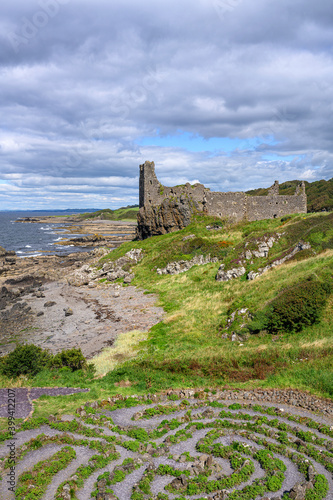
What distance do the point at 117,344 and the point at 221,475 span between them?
56.7 ft

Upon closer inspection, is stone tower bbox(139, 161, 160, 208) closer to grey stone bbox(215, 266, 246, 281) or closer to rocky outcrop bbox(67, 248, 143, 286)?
rocky outcrop bbox(67, 248, 143, 286)

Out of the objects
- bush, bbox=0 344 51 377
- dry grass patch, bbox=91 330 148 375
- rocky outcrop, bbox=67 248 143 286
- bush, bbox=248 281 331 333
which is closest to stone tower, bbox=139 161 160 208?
rocky outcrop, bbox=67 248 143 286

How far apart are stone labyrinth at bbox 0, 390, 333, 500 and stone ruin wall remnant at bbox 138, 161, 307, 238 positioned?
50.2 meters

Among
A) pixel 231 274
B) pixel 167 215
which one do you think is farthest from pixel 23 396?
pixel 167 215

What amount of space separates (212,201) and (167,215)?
31.4 feet

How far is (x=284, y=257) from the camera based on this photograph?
35.8 m

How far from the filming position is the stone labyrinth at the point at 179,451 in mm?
11312

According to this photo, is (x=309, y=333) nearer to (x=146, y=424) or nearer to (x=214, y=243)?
(x=146, y=424)

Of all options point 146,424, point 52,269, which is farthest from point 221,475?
point 52,269

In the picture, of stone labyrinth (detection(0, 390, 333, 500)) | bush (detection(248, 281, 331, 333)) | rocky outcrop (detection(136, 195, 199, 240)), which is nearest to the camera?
stone labyrinth (detection(0, 390, 333, 500))

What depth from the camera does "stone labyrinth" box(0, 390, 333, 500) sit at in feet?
37.1

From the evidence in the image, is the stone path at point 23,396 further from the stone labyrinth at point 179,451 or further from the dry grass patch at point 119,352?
the dry grass patch at point 119,352

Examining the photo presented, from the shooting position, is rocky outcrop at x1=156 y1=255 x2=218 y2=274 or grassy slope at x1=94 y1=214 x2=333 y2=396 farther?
rocky outcrop at x1=156 y1=255 x2=218 y2=274

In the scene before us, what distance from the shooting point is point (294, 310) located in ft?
72.8
